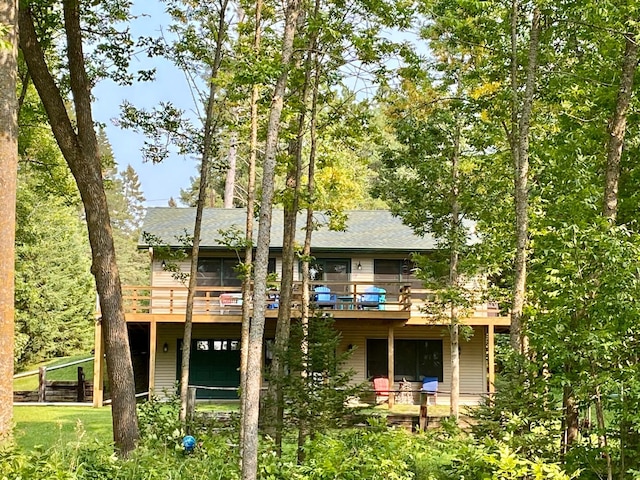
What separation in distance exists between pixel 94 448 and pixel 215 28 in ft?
25.1

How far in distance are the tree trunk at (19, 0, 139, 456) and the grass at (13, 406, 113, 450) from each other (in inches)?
99.3

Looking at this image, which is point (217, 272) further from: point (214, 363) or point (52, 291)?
point (52, 291)

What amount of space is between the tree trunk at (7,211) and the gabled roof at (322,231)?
13.3 meters

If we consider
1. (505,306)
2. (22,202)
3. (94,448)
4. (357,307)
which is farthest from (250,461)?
(22,202)

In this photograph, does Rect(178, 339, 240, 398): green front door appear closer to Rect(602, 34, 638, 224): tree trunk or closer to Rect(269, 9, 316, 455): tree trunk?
Rect(269, 9, 316, 455): tree trunk

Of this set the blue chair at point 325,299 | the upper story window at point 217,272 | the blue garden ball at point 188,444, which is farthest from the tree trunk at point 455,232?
the upper story window at point 217,272

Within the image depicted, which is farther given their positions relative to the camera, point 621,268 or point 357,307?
point 357,307

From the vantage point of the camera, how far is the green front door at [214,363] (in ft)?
68.1

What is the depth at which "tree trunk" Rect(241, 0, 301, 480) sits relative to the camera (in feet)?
20.3

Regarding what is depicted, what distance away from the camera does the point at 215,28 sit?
38.2 feet

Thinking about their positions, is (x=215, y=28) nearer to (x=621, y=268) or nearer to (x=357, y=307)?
(x=621, y=268)

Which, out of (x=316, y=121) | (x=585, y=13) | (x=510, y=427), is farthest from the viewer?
(x=316, y=121)

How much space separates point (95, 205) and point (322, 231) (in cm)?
1311

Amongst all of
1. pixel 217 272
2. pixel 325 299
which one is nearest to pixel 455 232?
pixel 325 299
